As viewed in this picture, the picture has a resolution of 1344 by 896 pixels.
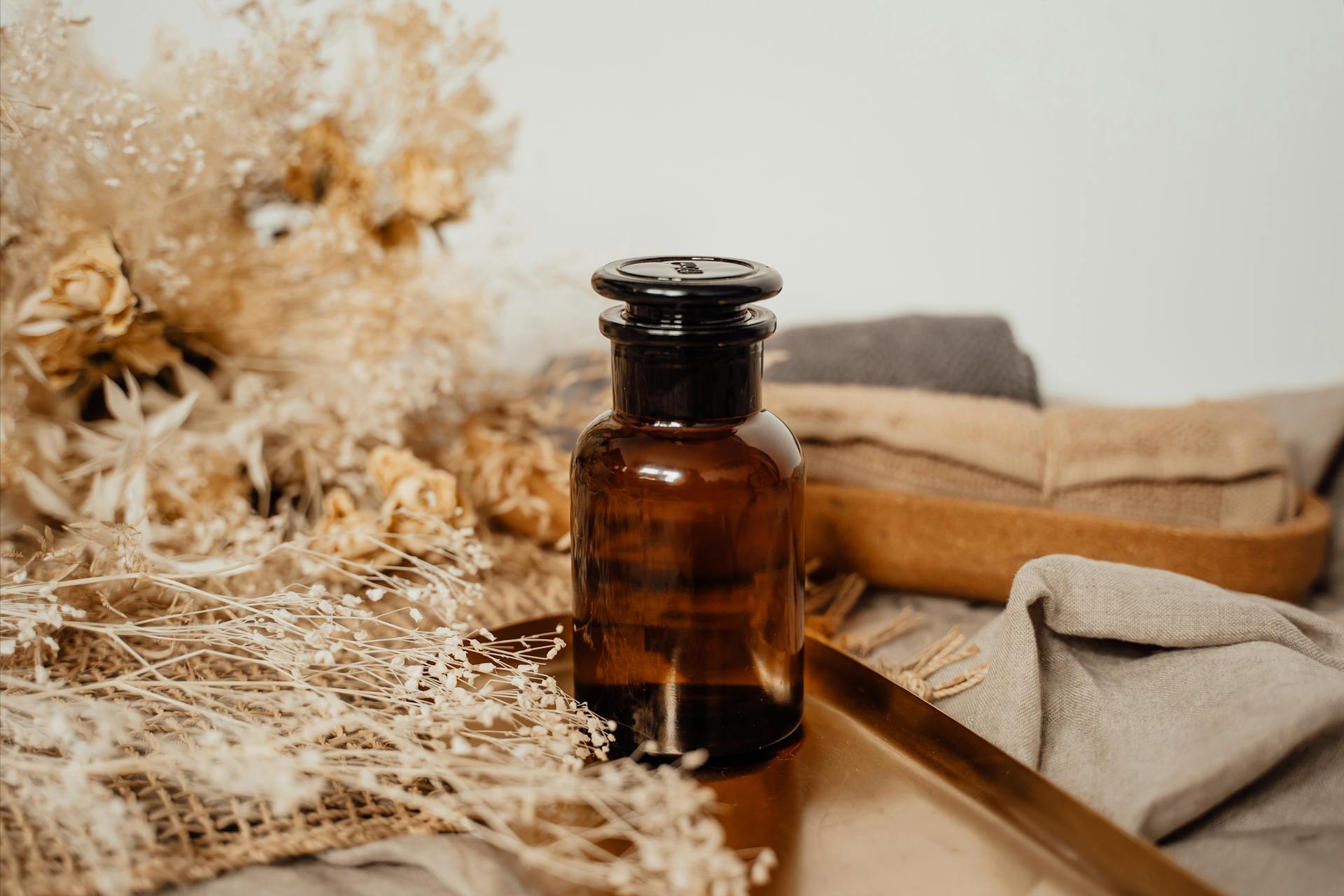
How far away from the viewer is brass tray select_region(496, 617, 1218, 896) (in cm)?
48

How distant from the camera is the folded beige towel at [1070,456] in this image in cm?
76

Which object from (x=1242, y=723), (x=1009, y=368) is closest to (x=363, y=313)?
(x=1009, y=368)

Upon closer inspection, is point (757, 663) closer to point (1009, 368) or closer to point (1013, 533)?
point (1013, 533)

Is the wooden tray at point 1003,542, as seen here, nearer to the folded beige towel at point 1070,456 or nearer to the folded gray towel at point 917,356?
the folded beige towel at point 1070,456

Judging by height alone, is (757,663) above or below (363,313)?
below

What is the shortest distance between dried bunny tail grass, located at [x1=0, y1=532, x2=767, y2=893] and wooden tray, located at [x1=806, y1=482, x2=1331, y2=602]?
294 millimetres

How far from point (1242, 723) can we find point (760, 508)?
265mm

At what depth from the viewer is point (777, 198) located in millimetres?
1242

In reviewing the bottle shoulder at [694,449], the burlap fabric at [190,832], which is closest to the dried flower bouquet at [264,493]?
the burlap fabric at [190,832]

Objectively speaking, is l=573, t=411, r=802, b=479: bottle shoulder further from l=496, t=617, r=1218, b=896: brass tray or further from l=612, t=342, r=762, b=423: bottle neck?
l=496, t=617, r=1218, b=896: brass tray

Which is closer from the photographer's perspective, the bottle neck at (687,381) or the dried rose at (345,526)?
the bottle neck at (687,381)

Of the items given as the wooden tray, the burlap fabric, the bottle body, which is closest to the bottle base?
the bottle body

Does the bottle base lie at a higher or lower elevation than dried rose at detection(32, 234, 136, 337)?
lower

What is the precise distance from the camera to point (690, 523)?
549 mm
